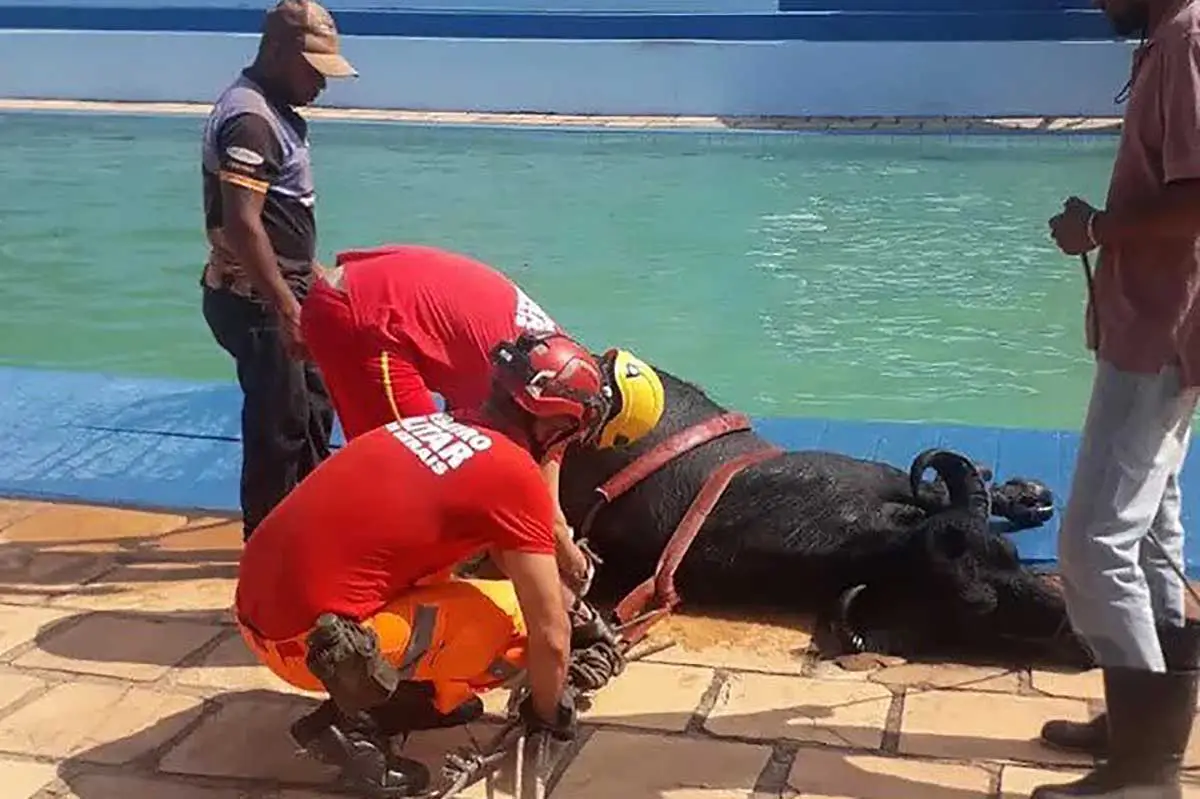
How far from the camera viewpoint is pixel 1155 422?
309 centimetres

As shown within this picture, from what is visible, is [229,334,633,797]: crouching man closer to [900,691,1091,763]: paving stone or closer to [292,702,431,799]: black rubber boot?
[292,702,431,799]: black rubber boot

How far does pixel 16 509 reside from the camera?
559cm

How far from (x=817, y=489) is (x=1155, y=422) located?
1751mm

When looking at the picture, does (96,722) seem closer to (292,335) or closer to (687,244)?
(292,335)

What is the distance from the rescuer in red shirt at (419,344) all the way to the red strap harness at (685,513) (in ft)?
1.59

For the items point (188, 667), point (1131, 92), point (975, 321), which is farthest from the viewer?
point (975, 321)

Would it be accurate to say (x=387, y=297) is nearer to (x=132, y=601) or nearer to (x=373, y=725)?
(x=373, y=725)

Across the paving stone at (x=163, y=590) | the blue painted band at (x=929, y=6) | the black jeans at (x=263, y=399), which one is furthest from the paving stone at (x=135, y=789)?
the blue painted band at (x=929, y=6)

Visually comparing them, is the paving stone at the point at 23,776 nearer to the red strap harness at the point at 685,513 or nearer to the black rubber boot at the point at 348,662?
the black rubber boot at the point at 348,662

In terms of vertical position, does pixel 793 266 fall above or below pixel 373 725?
below

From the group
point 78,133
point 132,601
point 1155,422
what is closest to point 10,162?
point 78,133

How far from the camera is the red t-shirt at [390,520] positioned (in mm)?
3258

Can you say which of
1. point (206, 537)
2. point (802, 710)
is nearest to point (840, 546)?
point (802, 710)

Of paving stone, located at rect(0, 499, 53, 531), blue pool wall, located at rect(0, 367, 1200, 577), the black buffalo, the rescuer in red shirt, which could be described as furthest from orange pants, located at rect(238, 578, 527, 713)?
paving stone, located at rect(0, 499, 53, 531)
